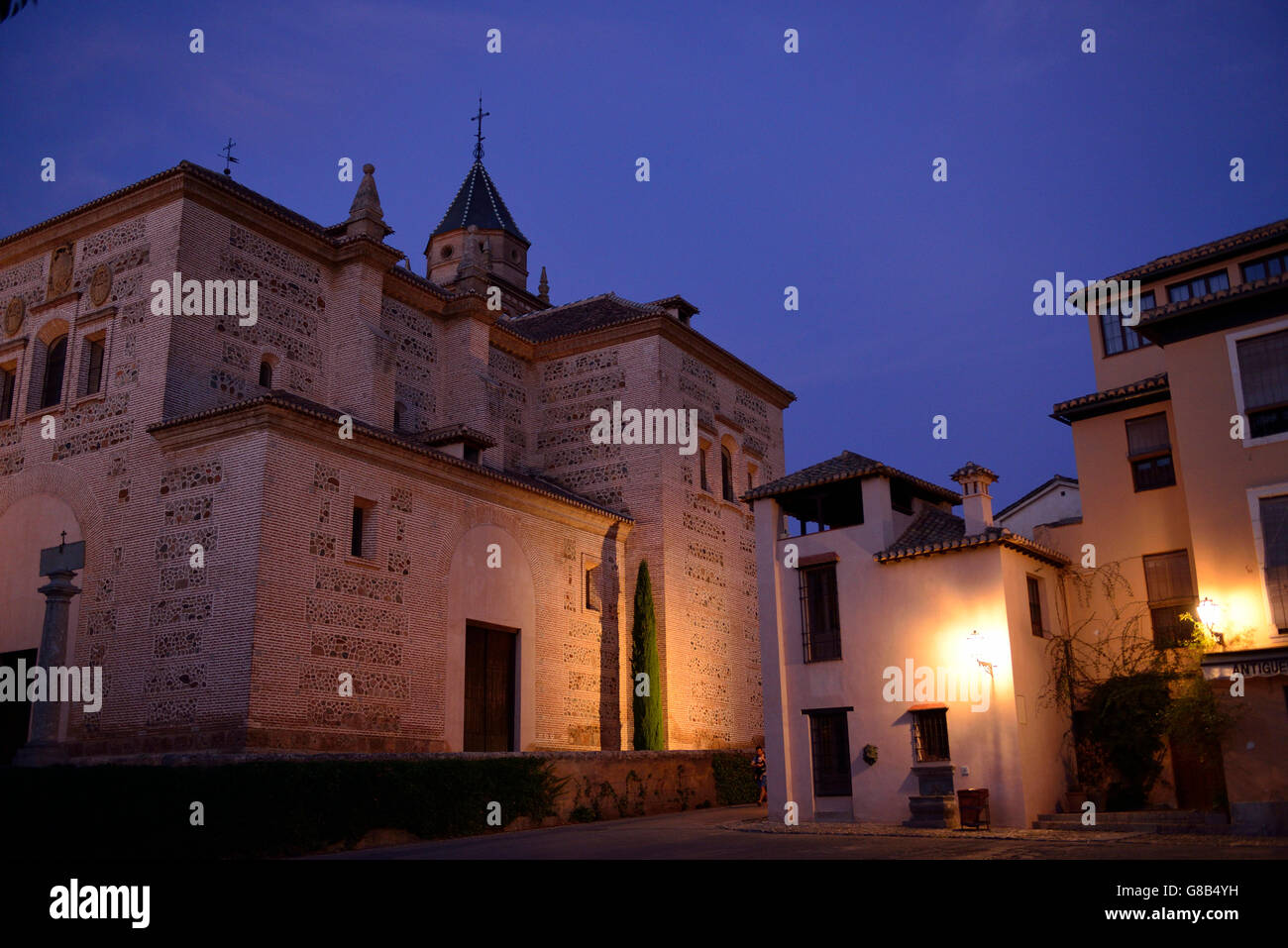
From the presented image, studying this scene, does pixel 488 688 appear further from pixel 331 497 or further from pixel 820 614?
pixel 820 614

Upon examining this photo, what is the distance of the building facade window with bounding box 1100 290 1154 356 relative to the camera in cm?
2120

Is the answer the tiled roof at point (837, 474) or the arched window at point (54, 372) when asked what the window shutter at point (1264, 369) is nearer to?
the tiled roof at point (837, 474)

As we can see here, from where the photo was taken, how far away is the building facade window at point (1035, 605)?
59.0 ft

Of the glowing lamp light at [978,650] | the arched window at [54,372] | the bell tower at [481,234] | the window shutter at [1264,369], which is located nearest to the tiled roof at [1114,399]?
the window shutter at [1264,369]

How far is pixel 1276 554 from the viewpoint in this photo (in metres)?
15.7

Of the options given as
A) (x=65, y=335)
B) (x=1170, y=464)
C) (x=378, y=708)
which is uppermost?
(x=65, y=335)

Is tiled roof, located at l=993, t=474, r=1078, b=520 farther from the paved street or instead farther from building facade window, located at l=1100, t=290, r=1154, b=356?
the paved street

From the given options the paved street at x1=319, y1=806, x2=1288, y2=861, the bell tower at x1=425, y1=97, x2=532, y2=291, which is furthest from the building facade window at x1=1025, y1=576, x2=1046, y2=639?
the bell tower at x1=425, y1=97, x2=532, y2=291

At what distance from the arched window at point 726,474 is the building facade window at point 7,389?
1714 cm

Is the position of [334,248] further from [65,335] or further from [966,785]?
[966,785]

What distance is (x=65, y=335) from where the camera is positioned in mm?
21172

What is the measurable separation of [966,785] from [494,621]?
9.62 m

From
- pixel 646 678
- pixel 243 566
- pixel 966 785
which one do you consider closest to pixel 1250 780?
pixel 966 785

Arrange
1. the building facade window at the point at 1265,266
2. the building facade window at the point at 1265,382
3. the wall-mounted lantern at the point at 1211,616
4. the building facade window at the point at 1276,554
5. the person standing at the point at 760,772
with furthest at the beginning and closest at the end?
the person standing at the point at 760,772 < the building facade window at the point at 1265,266 < the building facade window at the point at 1265,382 < the wall-mounted lantern at the point at 1211,616 < the building facade window at the point at 1276,554
